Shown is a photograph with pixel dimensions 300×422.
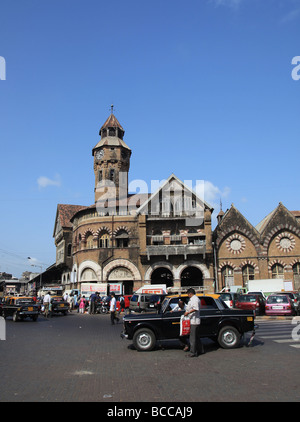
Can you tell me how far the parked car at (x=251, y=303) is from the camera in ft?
81.4

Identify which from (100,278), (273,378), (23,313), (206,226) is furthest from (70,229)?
(273,378)

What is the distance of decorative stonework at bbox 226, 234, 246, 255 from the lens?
41125 millimetres

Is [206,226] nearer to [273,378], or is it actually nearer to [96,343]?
[96,343]

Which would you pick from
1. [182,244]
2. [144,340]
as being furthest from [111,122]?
[144,340]

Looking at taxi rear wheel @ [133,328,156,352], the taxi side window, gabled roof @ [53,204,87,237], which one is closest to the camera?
taxi rear wheel @ [133,328,156,352]

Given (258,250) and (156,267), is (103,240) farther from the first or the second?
(258,250)

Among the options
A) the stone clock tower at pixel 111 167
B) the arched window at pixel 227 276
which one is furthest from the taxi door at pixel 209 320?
the stone clock tower at pixel 111 167

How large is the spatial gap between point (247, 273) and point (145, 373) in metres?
34.7

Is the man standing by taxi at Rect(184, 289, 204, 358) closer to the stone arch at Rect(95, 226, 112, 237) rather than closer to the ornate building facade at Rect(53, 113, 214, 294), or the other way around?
the ornate building facade at Rect(53, 113, 214, 294)

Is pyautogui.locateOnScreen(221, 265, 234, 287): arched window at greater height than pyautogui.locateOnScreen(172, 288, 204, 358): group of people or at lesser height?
greater

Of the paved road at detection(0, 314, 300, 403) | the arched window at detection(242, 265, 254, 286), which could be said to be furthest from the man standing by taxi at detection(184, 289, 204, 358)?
the arched window at detection(242, 265, 254, 286)

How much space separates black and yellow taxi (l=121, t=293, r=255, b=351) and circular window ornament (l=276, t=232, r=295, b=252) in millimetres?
31503
